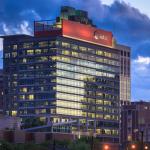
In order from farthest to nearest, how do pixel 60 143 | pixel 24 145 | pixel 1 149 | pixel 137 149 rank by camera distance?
pixel 60 143
pixel 137 149
pixel 24 145
pixel 1 149

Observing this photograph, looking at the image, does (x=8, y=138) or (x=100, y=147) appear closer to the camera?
(x=8, y=138)

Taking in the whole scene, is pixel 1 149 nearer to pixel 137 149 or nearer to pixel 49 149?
pixel 49 149

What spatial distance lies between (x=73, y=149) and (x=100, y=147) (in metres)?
19.7

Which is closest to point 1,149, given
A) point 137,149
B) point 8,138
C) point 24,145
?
point 24,145

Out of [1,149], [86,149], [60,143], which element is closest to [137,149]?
[86,149]

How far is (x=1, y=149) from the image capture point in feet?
484

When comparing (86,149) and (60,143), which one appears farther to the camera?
(60,143)

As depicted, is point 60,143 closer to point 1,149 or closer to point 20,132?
point 20,132

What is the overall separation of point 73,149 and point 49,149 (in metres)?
8.18

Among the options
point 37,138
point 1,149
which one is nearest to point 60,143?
point 37,138

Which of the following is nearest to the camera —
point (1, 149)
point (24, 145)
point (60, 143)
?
point (1, 149)

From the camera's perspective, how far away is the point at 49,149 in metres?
173

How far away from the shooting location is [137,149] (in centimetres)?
17662

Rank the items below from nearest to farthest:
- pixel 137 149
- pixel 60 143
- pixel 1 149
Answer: pixel 1 149 → pixel 137 149 → pixel 60 143
